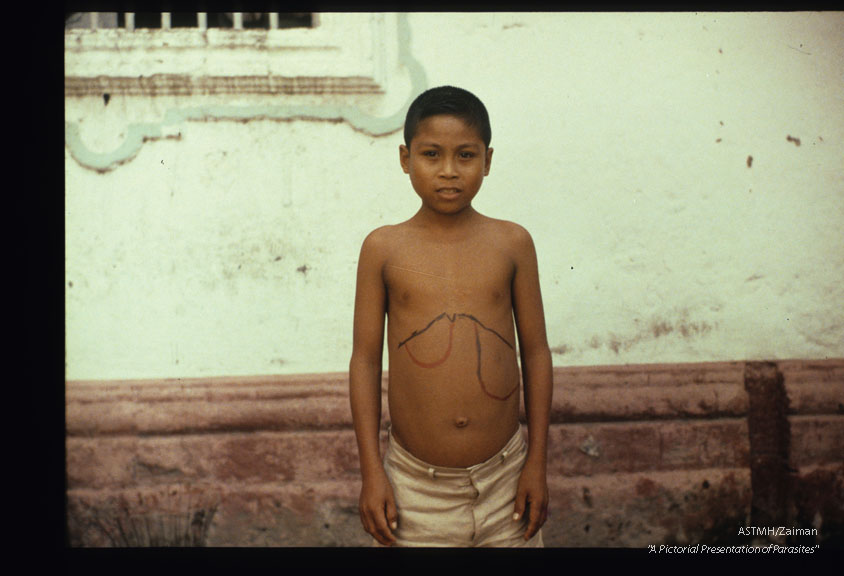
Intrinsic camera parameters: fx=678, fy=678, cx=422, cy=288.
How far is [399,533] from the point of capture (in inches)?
73.6

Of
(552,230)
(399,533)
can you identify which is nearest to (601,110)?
(552,230)

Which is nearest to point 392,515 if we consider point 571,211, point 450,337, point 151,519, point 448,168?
point 450,337

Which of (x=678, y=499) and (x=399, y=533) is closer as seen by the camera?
(x=399, y=533)

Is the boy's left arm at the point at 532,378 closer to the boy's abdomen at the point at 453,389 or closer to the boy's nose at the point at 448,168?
the boy's abdomen at the point at 453,389

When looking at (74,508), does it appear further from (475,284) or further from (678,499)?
(678,499)

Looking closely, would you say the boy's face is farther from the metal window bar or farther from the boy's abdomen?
the metal window bar

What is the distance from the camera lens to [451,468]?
6.07ft

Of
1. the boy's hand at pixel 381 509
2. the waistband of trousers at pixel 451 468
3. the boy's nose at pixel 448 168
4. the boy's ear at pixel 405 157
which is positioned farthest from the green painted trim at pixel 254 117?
the boy's hand at pixel 381 509

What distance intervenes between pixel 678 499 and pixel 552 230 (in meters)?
1.17

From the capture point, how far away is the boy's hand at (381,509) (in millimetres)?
1831

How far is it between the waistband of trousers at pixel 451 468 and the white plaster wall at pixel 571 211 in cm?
83

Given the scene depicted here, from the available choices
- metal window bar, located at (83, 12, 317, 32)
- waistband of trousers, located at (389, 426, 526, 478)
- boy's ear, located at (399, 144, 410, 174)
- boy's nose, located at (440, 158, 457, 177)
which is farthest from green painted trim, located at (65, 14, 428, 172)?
waistband of trousers, located at (389, 426, 526, 478)

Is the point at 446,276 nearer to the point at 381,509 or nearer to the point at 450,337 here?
the point at 450,337

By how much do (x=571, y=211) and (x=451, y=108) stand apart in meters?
1.01
